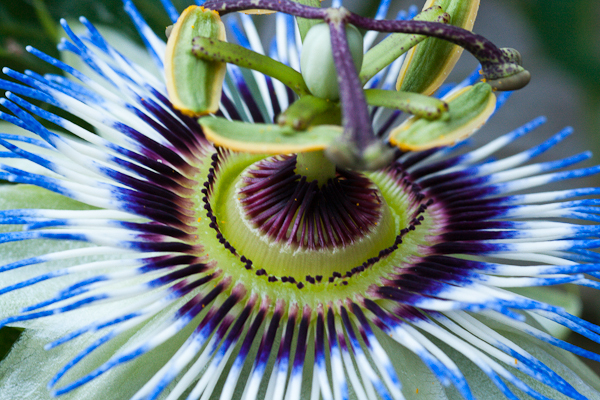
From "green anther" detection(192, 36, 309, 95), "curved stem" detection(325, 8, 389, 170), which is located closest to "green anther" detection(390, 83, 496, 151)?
"curved stem" detection(325, 8, 389, 170)

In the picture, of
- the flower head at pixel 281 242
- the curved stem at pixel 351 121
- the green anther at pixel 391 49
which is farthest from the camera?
the green anther at pixel 391 49

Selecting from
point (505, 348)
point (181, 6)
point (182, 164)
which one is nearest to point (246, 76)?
point (181, 6)

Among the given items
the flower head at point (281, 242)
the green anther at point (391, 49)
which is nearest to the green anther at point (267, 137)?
the flower head at point (281, 242)

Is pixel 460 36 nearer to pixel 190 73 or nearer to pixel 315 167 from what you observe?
pixel 315 167

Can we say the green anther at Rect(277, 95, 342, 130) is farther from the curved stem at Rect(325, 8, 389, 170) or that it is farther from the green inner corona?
the green inner corona

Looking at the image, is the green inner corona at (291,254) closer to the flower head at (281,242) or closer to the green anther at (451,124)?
the flower head at (281,242)
